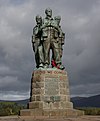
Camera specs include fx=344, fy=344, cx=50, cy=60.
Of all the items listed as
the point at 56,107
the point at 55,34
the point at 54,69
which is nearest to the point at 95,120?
the point at 56,107

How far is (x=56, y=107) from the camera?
67.7 feet

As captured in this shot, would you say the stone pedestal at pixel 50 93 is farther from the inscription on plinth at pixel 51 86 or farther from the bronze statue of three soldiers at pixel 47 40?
the bronze statue of three soldiers at pixel 47 40

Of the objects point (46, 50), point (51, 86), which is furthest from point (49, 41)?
point (51, 86)

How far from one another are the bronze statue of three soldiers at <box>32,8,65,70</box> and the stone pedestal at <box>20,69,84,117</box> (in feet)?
2.50

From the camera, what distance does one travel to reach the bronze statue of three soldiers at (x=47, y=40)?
21766mm

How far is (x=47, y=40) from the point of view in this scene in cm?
2178

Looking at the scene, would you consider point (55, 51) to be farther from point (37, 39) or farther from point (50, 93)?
point (50, 93)

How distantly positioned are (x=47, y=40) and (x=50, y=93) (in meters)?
3.41

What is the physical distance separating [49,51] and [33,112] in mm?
4238

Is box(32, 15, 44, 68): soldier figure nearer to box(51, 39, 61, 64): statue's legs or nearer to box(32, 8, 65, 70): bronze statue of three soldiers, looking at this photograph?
box(32, 8, 65, 70): bronze statue of three soldiers

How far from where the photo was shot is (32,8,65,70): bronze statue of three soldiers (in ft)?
71.4

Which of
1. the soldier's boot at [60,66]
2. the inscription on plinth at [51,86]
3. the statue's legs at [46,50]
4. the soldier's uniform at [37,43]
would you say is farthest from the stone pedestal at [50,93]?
the soldier's uniform at [37,43]

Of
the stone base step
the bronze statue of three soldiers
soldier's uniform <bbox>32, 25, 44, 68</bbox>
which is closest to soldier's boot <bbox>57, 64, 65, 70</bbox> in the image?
the bronze statue of three soldiers

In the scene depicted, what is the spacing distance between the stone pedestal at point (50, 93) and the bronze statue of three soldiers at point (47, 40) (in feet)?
2.50
